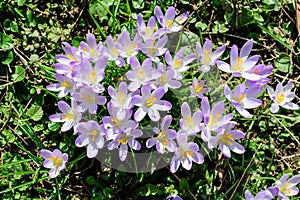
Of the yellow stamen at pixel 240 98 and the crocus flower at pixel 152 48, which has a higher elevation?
the crocus flower at pixel 152 48

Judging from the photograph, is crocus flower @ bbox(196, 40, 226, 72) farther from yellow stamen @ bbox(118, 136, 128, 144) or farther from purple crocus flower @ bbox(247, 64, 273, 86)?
yellow stamen @ bbox(118, 136, 128, 144)

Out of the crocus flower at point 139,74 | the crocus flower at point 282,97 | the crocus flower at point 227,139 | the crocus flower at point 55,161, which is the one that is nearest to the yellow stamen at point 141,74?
the crocus flower at point 139,74

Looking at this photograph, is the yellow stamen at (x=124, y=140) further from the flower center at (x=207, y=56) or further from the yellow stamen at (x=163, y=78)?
the flower center at (x=207, y=56)

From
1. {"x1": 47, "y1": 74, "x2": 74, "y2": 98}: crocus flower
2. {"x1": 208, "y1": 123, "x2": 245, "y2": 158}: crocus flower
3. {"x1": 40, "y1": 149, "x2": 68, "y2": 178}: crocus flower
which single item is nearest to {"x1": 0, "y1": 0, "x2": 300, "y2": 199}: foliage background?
{"x1": 40, "y1": 149, "x2": 68, "y2": 178}: crocus flower

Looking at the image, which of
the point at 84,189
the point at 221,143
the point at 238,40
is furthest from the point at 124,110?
the point at 238,40

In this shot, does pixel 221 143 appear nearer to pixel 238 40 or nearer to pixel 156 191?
pixel 156 191
